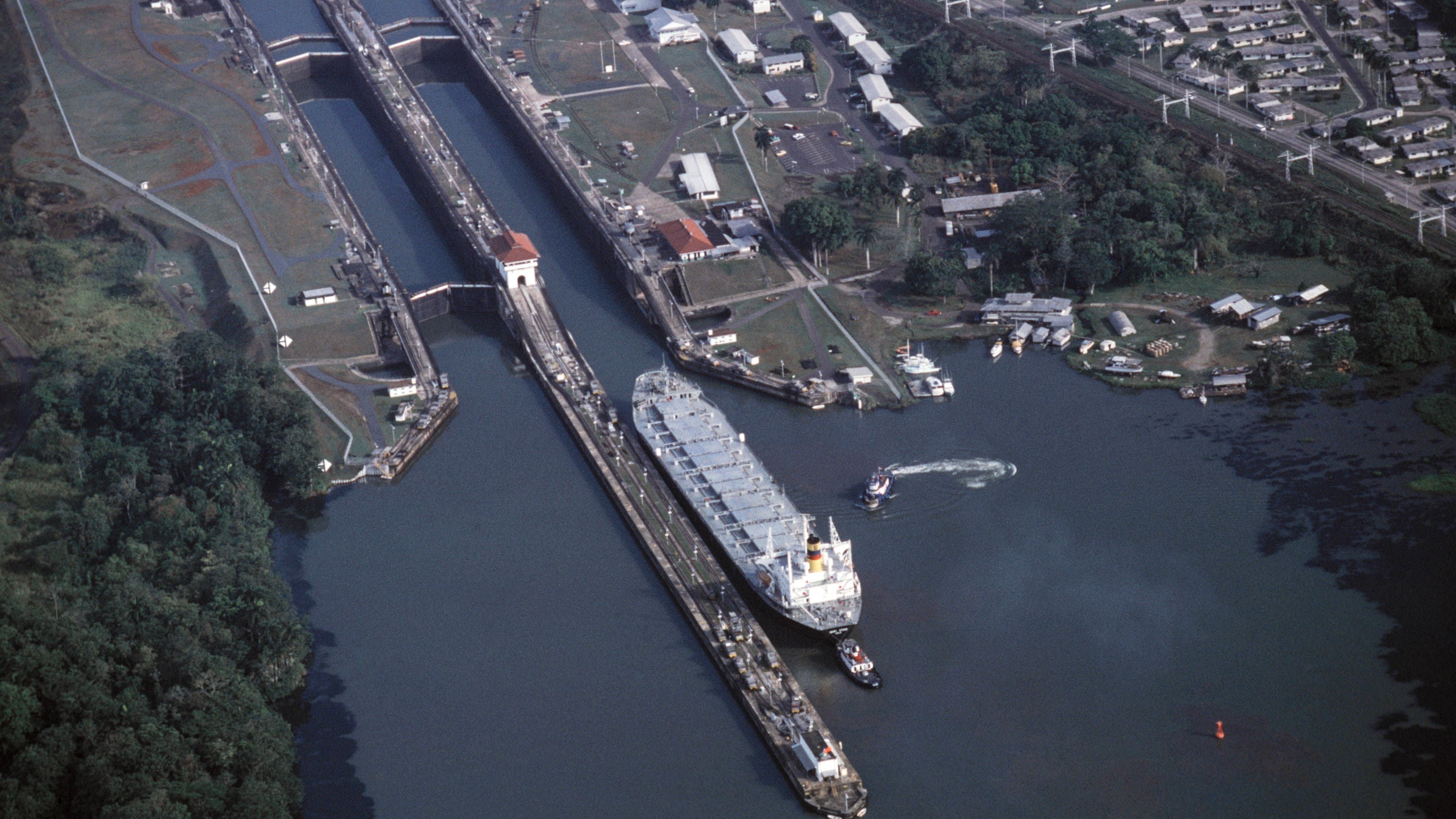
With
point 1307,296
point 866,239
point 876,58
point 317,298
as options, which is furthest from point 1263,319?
point 317,298

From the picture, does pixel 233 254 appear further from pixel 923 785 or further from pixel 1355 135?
pixel 1355 135

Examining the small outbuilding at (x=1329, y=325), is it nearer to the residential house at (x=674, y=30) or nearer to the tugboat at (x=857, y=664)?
the tugboat at (x=857, y=664)

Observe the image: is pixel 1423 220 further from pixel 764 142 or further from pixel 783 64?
pixel 783 64

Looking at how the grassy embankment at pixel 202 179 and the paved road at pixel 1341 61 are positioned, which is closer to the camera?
the grassy embankment at pixel 202 179

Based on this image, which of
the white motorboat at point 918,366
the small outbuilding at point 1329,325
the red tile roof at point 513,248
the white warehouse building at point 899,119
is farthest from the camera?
the white warehouse building at point 899,119

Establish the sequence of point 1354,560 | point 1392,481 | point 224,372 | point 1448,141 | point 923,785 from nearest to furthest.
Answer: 1. point 923,785
2. point 1354,560
3. point 1392,481
4. point 224,372
5. point 1448,141

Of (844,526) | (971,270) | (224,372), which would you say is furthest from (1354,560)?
(224,372)

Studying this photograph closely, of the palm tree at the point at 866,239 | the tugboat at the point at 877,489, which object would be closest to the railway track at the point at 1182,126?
the palm tree at the point at 866,239
